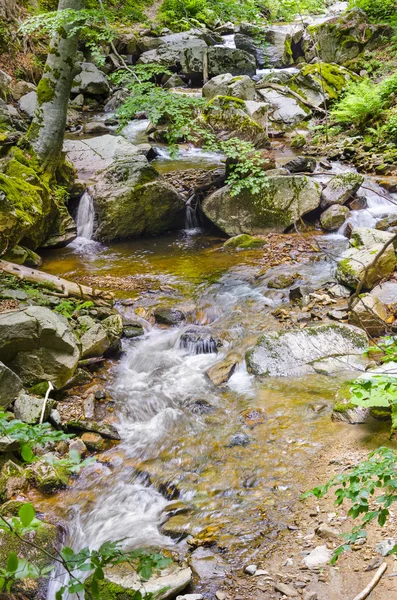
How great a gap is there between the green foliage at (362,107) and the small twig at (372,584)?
1412 cm

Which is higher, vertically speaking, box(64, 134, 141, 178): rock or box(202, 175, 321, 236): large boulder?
box(64, 134, 141, 178): rock

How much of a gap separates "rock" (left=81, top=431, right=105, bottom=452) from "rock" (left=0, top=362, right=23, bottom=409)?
816 millimetres

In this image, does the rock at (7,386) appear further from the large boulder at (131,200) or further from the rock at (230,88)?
the rock at (230,88)

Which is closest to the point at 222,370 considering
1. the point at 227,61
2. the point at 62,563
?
the point at 62,563

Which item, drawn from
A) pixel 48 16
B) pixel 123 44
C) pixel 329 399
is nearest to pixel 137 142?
pixel 48 16

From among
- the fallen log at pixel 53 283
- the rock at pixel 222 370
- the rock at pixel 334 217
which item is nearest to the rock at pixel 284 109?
the rock at pixel 334 217

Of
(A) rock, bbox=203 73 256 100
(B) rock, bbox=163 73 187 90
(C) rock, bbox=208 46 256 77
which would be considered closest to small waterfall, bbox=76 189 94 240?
(A) rock, bbox=203 73 256 100

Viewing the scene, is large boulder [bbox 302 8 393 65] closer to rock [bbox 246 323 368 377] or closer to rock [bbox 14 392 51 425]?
rock [bbox 246 323 368 377]

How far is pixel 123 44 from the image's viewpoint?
21.6 m

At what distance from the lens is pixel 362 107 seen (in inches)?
551

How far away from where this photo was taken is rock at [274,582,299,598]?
8.93ft

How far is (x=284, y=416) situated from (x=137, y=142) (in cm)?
1242

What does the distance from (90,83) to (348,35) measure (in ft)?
36.4

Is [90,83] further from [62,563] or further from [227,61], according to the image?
[62,563]
